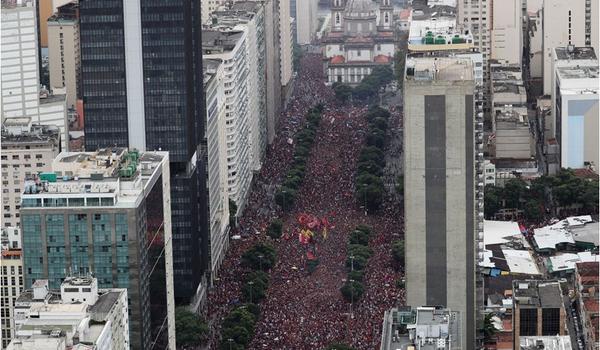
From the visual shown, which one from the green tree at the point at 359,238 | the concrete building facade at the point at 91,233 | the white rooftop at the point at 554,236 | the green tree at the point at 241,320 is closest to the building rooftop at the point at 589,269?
the white rooftop at the point at 554,236

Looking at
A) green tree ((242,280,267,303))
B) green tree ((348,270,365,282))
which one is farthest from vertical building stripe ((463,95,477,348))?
green tree ((348,270,365,282))

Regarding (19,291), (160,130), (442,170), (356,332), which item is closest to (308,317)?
(356,332)

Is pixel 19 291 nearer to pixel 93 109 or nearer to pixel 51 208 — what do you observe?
pixel 51 208

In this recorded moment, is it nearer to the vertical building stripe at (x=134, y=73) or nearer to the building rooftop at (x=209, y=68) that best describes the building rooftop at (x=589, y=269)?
the building rooftop at (x=209, y=68)

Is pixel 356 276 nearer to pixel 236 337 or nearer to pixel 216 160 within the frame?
pixel 216 160

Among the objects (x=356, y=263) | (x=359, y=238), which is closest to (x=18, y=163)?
(x=356, y=263)

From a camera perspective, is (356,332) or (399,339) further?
(356,332)
